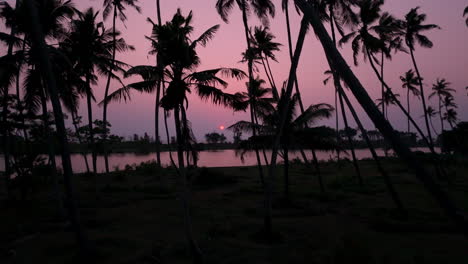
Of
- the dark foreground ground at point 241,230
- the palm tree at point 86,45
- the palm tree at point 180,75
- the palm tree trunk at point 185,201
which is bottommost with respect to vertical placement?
the dark foreground ground at point 241,230

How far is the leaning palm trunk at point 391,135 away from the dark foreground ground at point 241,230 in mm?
3013

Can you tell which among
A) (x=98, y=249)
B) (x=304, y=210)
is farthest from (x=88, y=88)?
(x=304, y=210)

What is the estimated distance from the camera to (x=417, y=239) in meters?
7.85

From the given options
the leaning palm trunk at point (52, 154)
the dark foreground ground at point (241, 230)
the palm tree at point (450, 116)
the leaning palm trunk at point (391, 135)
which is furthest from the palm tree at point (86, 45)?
the palm tree at point (450, 116)

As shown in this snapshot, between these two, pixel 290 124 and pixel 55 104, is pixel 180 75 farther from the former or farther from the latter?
pixel 290 124

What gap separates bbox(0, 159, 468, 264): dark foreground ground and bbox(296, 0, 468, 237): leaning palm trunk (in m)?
3.01

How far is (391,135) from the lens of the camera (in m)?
2.45

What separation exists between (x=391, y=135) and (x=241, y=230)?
7494 millimetres

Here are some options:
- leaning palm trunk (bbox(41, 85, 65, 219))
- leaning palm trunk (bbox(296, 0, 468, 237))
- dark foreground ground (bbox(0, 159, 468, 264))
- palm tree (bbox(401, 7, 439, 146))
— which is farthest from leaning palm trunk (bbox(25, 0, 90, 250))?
palm tree (bbox(401, 7, 439, 146))

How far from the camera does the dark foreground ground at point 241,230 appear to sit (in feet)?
21.7

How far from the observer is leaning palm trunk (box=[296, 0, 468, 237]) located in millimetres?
2166

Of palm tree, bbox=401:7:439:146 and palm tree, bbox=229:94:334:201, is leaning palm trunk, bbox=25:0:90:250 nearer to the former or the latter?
palm tree, bbox=229:94:334:201

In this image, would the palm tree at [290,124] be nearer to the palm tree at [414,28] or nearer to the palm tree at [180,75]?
the palm tree at [180,75]

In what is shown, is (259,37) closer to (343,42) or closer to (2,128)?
(343,42)
